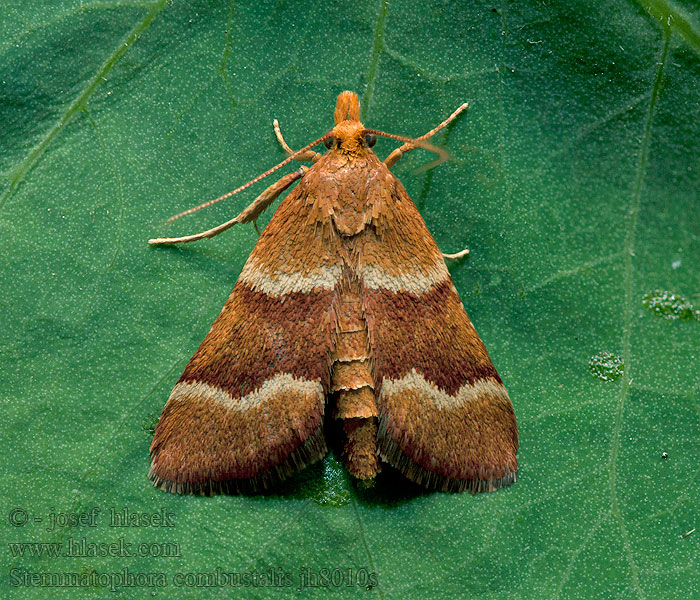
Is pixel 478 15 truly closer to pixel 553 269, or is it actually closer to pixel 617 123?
pixel 617 123

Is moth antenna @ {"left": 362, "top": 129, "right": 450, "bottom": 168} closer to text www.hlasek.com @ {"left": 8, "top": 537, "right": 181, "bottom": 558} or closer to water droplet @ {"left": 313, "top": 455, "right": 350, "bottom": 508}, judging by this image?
water droplet @ {"left": 313, "top": 455, "right": 350, "bottom": 508}

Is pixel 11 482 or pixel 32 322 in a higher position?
pixel 32 322

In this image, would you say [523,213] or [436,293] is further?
[523,213]

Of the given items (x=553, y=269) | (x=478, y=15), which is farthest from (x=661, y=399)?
(x=478, y=15)

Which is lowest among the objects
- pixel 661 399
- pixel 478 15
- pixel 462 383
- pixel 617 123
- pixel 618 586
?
pixel 618 586

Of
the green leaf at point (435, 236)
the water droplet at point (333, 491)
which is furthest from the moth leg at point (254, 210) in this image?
the water droplet at point (333, 491)

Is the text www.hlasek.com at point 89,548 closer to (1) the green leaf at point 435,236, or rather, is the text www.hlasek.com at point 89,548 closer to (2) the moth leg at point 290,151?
(1) the green leaf at point 435,236
